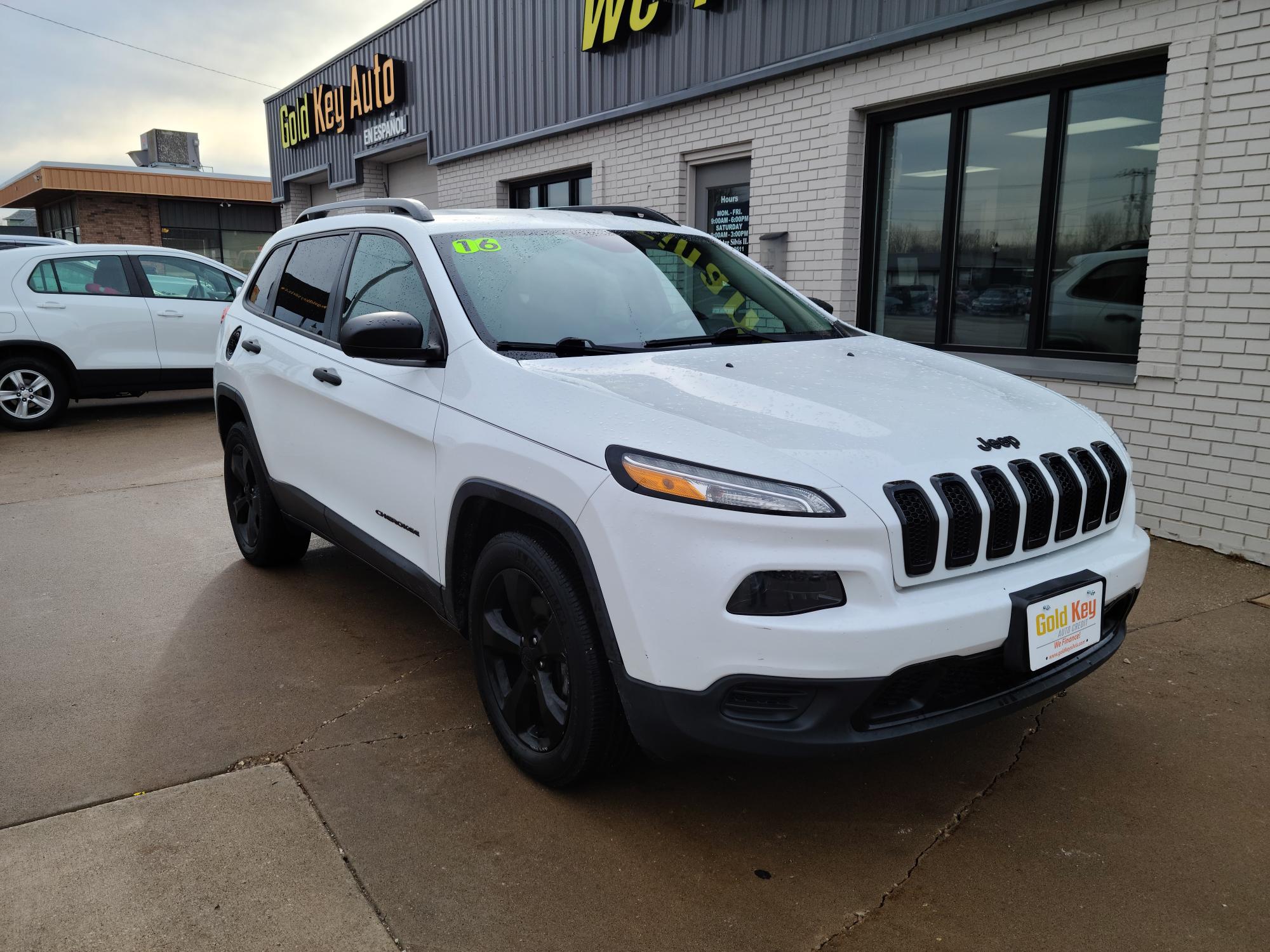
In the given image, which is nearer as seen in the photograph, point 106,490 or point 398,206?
point 398,206

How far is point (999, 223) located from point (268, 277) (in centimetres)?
480

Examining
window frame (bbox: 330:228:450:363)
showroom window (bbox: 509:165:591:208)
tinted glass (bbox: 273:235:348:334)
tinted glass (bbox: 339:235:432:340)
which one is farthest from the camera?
showroom window (bbox: 509:165:591:208)

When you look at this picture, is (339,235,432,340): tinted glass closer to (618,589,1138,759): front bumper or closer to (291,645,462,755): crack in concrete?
(291,645,462,755): crack in concrete

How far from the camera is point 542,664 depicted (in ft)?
9.16

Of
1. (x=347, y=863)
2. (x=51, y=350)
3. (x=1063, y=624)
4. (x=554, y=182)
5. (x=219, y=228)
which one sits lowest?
(x=347, y=863)

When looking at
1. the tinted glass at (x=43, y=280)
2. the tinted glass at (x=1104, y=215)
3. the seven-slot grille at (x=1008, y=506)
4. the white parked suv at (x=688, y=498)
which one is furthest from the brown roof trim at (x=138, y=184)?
the seven-slot grille at (x=1008, y=506)

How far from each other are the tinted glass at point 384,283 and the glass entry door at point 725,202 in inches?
203

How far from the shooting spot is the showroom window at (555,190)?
35.6 feet

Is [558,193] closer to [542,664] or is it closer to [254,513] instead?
[254,513]

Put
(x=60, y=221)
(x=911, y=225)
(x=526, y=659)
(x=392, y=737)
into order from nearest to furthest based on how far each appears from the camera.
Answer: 1. (x=526, y=659)
2. (x=392, y=737)
3. (x=911, y=225)
4. (x=60, y=221)

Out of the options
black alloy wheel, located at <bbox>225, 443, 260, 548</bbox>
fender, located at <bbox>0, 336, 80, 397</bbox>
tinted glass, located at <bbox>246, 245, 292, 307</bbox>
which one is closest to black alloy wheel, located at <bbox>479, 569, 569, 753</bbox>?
black alloy wheel, located at <bbox>225, 443, 260, 548</bbox>

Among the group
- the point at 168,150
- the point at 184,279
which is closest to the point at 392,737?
the point at 184,279

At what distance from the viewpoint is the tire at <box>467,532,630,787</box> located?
2.53 m

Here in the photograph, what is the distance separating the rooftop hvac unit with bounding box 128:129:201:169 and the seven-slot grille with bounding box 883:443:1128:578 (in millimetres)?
37750
